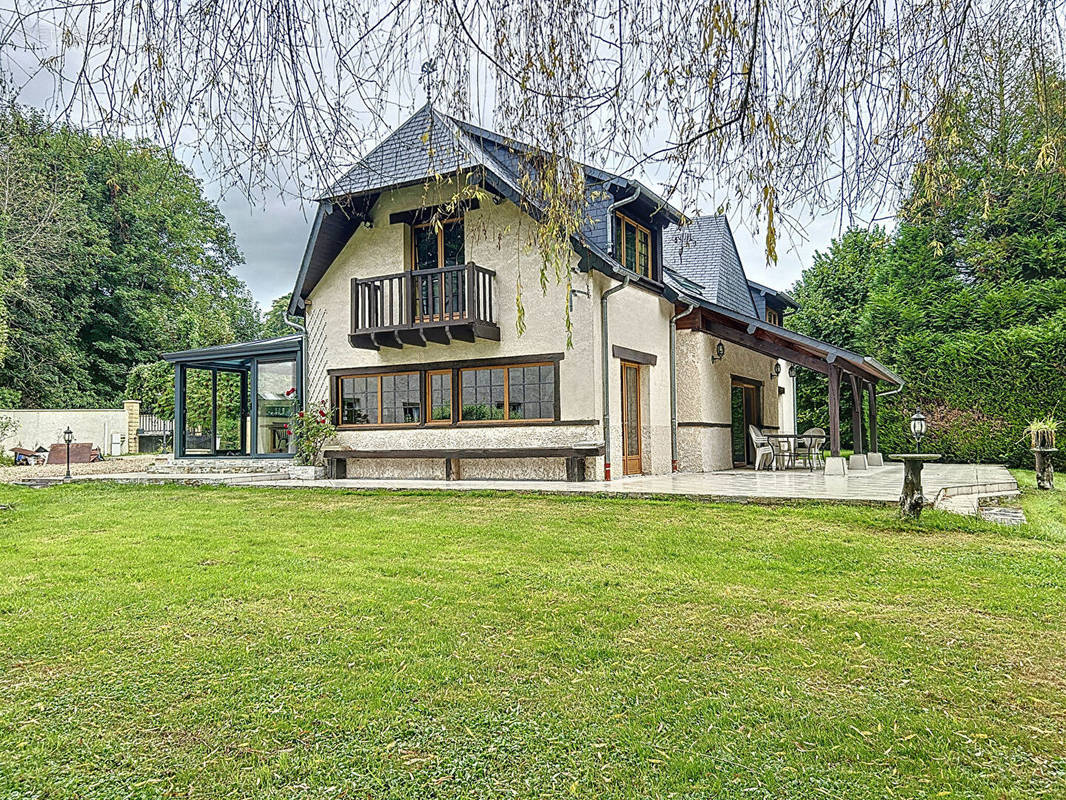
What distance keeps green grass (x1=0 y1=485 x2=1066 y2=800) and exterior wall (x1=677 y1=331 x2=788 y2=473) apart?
7.59m

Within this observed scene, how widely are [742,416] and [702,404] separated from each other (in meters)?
2.42

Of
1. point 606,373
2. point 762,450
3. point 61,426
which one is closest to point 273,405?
point 606,373

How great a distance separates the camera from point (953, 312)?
19.7 metres

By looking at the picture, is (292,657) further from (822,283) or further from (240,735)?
(822,283)

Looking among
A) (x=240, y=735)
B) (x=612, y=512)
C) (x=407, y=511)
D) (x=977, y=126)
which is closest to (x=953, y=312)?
(x=612, y=512)

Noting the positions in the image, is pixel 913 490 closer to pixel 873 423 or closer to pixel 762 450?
pixel 762 450

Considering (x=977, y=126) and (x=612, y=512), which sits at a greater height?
(x=977, y=126)

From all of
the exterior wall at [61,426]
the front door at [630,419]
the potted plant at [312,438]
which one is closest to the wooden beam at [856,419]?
the front door at [630,419]

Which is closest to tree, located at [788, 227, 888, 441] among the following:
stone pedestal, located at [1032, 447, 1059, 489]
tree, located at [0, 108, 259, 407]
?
stone pedestal, located at [1032, 447, 1059, 489]

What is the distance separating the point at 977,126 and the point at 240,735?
3814 millimetres

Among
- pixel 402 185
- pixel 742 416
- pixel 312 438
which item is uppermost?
pixel 402 185

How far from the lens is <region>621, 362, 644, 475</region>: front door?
1238cm

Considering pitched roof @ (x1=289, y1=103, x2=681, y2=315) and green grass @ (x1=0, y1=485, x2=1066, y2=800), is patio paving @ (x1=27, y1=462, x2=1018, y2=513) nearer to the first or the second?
green grass @ (x1=0, y1=485, x2=1066, y2=800)

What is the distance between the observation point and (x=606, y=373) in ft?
37.9
